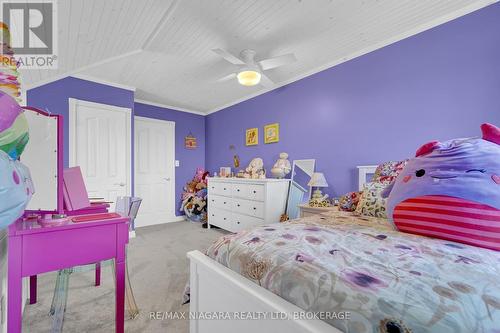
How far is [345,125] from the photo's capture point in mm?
2734

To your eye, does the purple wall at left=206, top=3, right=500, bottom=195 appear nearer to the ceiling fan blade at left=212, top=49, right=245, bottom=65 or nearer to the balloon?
the ceiling fan blade at left=212, top=49, right=245, bottom=65

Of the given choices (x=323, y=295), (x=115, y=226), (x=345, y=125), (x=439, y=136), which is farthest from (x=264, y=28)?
(x=323, y=295)

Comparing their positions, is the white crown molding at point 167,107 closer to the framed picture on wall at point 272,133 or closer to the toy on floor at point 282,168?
the framed picture on wall at point 272,133

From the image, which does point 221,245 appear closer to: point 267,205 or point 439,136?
point 267,205

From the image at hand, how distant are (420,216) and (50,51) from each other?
3.39 m

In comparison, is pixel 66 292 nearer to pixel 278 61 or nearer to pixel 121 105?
pixel 278 61

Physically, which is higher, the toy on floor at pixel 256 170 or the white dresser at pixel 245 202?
the toy on floor at pixel 256 170

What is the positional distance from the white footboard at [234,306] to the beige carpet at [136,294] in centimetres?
63

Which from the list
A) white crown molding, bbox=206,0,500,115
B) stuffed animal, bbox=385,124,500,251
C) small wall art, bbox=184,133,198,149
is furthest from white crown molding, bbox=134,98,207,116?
stuffed animal, bbox=385,124,500,251

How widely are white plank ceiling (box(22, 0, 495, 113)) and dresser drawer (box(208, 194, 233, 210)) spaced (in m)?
1.99

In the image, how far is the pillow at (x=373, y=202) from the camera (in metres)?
1.64

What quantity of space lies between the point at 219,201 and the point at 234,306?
3.02 m

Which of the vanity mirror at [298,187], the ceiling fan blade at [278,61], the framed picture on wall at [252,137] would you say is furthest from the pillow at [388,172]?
the framed picture on wall at [252,137]

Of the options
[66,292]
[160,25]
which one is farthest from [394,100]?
[66,292]
